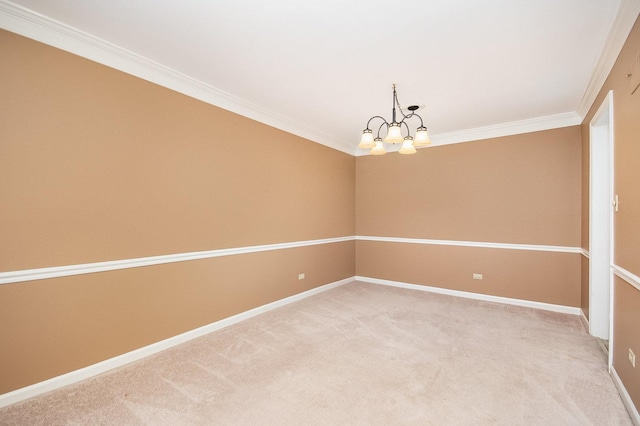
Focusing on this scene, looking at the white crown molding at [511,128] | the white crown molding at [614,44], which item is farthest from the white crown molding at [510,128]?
the white crown molding at [614,44]

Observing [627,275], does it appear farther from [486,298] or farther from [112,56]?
[112,56]

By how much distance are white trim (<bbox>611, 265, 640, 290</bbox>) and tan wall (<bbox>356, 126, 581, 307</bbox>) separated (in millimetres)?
2017

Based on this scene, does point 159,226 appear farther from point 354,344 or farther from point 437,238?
point 437,238

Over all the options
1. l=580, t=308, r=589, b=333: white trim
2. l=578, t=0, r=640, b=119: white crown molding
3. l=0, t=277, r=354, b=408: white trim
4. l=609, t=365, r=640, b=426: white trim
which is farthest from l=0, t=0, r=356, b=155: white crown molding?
l=580, t=308, r=589, b=333: white trim

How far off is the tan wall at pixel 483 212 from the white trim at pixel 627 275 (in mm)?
2017

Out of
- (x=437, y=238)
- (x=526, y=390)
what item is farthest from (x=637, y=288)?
(x=437, y=238)

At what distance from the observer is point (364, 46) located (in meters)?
2.37

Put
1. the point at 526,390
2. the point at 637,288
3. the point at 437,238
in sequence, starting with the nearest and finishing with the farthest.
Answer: the point at 637,288
the point at 526,390
the point at 437,238

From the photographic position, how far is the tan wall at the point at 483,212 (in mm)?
4004

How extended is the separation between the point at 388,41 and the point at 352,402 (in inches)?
108

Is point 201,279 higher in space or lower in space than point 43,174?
lower

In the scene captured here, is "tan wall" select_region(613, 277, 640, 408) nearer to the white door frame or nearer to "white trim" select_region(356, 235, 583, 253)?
the white door frame

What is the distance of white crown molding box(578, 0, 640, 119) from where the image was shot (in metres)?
1.89

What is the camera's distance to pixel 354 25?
2.12 m
